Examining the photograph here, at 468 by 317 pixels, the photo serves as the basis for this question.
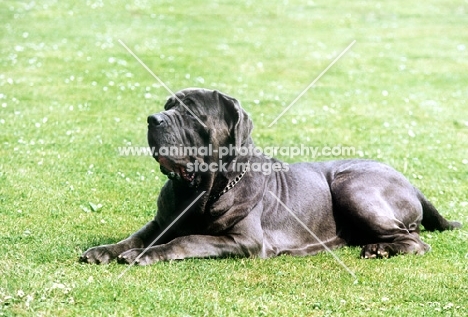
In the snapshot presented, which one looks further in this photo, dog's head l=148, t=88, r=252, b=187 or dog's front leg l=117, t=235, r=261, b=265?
dog's head l=148, t=88, r=252, b=187

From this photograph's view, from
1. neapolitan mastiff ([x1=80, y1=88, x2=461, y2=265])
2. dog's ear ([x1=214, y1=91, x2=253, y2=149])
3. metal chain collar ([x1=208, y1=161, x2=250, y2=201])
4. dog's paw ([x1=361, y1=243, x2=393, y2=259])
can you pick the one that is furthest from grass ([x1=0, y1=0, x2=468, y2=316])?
dog's ear ([x1=214, y1=91, x2=253, y2=149])

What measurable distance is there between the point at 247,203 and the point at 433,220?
220 centimetres

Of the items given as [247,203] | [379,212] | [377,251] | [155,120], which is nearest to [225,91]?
[379,212]

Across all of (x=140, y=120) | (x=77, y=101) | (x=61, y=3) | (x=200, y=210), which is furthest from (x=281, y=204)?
(x=61, y=3)

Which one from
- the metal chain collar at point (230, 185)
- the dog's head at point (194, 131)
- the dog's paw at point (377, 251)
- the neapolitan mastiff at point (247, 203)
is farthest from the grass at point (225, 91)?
the dog's head at point (194, 131)

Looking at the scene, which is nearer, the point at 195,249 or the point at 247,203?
the point at 195,249

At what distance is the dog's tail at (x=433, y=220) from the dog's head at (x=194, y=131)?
2162mm

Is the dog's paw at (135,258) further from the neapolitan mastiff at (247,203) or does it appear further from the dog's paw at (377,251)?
the dog's paw at (377,251)

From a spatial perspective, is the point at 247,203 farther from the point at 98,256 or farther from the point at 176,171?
the point at 98,256

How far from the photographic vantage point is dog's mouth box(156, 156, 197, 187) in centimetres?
627

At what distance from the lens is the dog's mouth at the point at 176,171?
6270 mm

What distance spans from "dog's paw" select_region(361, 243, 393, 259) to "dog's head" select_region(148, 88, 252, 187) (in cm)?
148

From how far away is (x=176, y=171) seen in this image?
20.8ft

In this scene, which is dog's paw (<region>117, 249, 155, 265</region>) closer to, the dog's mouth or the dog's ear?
the dog's mouth
